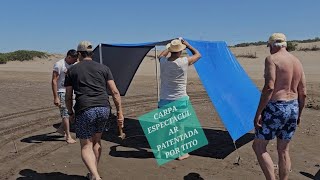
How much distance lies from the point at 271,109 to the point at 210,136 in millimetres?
3574

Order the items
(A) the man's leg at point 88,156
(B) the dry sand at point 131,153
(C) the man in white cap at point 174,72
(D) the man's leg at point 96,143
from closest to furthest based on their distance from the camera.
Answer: (A) the man's leg at point 88,156
(D) the man's leg at point 96,143
(B) the dry sand at point 131,153
(C) the man in white cap at point 174,72

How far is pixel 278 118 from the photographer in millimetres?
4461

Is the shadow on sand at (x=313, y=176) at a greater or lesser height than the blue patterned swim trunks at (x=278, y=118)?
lesser

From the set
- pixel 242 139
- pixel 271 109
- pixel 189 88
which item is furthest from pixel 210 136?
pixel 189 88

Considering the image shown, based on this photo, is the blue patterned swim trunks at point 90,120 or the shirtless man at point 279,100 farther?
the blue patterned swim trunks at point 90,120

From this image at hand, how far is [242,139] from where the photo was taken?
25.2 feet

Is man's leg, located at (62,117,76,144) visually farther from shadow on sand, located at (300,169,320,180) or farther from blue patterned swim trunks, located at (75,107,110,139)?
shadow on sand, located at (300,169,320,180)

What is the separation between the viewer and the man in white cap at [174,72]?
5.98m

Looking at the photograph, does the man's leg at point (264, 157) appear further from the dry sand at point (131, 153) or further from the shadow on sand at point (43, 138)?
the shadow on sand at point (43, 138)

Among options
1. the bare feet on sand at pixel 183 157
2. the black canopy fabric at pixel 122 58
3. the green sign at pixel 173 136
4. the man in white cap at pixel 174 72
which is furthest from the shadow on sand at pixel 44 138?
the man in white cap at pixel 174 72

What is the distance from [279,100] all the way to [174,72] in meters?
1.95

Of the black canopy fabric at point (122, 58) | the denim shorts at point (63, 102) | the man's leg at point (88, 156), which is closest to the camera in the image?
the man's leg at point (88, 156)

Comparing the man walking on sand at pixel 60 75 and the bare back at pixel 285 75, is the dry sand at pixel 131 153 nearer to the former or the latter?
the man walking on sand at pixel 60 75

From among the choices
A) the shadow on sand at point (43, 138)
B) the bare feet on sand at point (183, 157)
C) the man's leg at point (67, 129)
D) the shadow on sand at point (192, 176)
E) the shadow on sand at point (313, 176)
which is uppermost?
the man's leg at point (67, 129)
